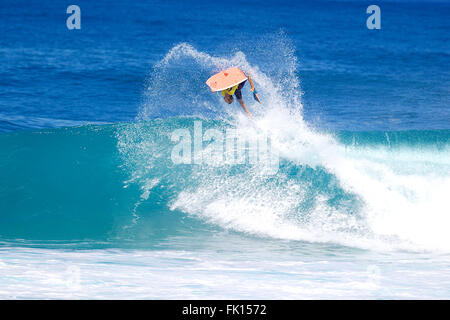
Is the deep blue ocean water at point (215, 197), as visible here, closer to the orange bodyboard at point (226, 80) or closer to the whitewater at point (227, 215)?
the whitewater at point (227, 215)

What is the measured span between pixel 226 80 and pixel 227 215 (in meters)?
2.30

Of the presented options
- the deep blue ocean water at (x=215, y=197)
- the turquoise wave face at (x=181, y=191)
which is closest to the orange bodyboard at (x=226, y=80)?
the deep blue ocean water at (x=215, y=197)

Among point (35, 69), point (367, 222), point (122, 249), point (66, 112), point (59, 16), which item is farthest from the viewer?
point (59, 16)

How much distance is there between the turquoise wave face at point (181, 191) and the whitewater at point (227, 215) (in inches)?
1.1

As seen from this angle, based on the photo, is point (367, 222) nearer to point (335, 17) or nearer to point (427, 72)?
point (427, 72)

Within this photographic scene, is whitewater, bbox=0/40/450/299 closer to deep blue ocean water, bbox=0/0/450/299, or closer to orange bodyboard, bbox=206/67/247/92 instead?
deep blue ocean water, bbox=0/0/450/299

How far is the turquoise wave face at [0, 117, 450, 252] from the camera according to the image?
9422 millimetres

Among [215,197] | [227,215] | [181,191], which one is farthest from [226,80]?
[227,215]

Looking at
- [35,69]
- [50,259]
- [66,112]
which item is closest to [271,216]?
[50,259]

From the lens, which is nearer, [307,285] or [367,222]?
[307,285]

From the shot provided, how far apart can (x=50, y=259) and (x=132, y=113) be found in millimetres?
11670

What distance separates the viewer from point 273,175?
1067 cm

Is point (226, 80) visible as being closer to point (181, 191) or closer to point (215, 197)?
point (215, 197)

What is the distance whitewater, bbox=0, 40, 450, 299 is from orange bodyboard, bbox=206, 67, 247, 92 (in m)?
1.65
